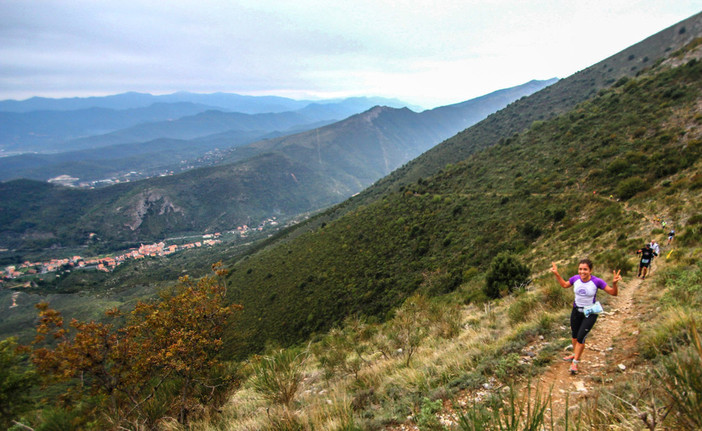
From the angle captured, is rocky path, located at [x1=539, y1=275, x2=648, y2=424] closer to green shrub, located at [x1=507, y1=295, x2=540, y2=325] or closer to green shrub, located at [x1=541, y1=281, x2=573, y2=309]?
green shrub, located at [x1=541, y1=281, x2=573, y2=309]

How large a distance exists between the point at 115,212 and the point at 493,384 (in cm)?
21206

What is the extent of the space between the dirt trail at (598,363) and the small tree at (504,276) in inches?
275

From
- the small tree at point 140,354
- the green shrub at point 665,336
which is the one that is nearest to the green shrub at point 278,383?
the small tree at point 140,354

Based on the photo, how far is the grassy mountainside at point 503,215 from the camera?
17453mm

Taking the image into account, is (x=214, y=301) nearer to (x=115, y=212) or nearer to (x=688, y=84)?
(x=688, y=84)

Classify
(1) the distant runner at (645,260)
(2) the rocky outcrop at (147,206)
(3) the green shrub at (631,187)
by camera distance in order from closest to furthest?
(1) the distant runner at (645,260)
(3) the green shrub at (631,187)
(2) the rocky outcrop at (147,206)

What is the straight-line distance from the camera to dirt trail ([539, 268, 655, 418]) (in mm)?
3639

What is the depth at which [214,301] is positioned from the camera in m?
6.54

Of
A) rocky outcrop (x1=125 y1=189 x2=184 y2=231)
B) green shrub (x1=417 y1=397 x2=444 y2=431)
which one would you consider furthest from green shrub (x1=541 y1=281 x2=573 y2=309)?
rocky outcrop (x1=125 y1=189 x2=184 y2=231)

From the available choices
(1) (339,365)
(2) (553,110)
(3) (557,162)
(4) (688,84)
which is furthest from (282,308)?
(2) (553,110)

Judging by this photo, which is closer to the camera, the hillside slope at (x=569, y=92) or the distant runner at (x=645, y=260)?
the distant runner at (x=645, y=260)

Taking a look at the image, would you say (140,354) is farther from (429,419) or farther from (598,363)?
(598,363)

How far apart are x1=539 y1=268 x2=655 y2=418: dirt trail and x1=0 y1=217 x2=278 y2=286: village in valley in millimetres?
145491

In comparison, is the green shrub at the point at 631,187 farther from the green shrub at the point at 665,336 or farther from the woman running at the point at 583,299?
the green shrub at the point at 665,336
